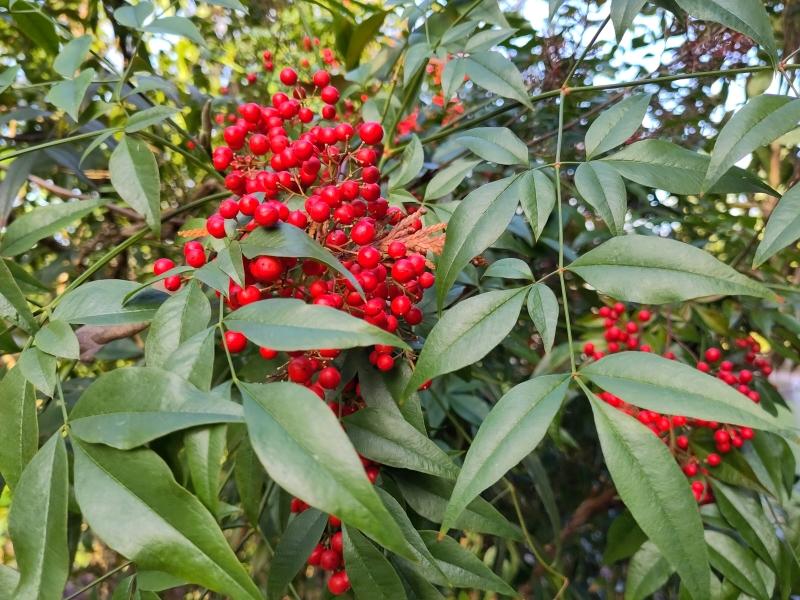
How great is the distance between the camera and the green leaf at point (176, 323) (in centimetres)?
56

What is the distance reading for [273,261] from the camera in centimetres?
60

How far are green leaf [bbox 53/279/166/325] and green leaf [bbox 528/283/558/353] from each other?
0.39 meters

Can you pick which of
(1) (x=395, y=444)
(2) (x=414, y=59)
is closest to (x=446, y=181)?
(2) (x=414, y=59)

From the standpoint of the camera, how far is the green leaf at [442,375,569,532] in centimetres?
49

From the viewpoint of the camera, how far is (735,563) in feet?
3.18

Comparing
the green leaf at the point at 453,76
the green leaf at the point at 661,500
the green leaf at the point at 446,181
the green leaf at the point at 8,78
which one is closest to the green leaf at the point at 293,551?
the green leaf at the point at 661,500

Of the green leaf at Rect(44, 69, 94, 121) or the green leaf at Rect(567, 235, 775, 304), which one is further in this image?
the green leaf at Rect(44, 69, 94, 121)

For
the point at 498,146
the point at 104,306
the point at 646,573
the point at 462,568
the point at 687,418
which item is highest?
the point at 498,146

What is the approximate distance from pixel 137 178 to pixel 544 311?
0.50 m

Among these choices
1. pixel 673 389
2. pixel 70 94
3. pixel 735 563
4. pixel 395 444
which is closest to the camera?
pixel 673 389

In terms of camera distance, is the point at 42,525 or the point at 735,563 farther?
the point at 735,563

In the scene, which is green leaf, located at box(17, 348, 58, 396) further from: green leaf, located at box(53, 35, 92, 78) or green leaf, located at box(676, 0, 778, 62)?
green leaf, located at box(676, 0, 778, 62)

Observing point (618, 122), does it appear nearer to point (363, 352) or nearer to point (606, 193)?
point (606, 193)

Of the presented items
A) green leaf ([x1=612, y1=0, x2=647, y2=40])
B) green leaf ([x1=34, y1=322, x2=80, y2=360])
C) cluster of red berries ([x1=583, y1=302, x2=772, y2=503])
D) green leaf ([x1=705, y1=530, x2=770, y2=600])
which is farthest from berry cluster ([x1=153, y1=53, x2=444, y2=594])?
green leaf ([x1=705, y1=530, x2=770, y2=600])
